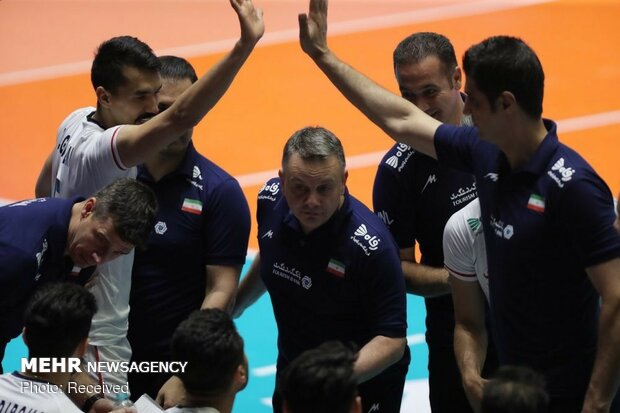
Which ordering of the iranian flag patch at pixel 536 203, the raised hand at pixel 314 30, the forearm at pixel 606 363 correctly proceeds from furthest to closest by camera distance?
1. the raised hand at pixel 314 30
2. the iranian flag patch at pixel 536 203
3. the forearm at pixel 606 363

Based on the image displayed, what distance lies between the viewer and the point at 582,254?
467cm

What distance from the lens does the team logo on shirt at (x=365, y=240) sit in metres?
5.41

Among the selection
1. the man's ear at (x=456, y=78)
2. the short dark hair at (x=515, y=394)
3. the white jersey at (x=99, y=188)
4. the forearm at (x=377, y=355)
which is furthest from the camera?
the man's ear at (x=456, y=78)

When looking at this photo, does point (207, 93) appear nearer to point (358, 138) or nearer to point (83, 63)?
point (358, 138)

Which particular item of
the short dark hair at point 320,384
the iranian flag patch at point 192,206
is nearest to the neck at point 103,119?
the iranian flag patch at point 192,206

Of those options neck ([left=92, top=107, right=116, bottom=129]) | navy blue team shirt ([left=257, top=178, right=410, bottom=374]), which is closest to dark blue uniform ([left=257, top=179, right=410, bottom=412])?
navy blue team shirt ([left=257, top=178, right=410, bottom=374])

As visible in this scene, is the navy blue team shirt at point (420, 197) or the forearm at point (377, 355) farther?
the navy blue team shirt at point (420, 197)

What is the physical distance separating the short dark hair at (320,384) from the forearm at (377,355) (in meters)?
1.23

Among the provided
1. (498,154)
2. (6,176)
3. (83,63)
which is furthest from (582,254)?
(83,63)

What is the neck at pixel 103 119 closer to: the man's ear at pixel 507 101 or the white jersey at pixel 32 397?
the white jersey at pixel 32 397

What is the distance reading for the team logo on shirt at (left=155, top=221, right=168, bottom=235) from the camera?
19.6ft

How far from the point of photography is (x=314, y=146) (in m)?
5.46

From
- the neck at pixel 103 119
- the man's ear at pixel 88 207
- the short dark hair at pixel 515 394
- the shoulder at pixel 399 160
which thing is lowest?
the short dark hair at pixel 515 394

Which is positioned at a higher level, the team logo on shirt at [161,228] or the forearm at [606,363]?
the team logo on shirt at [161,228]
